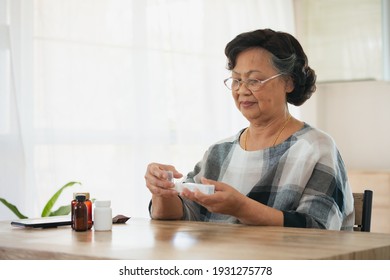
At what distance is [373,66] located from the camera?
4.64m

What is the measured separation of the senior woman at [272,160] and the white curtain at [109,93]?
136cm

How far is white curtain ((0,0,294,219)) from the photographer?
3564 millimetres

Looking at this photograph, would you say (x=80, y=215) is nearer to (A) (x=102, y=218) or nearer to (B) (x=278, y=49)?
(A) (x=102, y=218)

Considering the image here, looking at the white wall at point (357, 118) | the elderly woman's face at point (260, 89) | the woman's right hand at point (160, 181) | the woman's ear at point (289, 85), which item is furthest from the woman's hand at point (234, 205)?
the white wall at point (357, 118)

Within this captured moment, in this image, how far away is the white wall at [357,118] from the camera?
4.90m

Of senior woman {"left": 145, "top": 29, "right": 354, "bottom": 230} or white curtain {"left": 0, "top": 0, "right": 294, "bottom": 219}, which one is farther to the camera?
white curtain {"left": 0, "top": 0, "right": 294, "bottom": 219}

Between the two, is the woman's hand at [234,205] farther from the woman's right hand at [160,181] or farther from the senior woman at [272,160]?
Answer: the woman's right hand at [160,181]

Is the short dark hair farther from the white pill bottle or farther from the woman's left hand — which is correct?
the white pill bottle

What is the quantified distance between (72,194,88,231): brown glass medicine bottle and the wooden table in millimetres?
28

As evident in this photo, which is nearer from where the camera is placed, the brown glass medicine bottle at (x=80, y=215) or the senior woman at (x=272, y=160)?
the brown glass medicine bottle at (x=80, y=215)

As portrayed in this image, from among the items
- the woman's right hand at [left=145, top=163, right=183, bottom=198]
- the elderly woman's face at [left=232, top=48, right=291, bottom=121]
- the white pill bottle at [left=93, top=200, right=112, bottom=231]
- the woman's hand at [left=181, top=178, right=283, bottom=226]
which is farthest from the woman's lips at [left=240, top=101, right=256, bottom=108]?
the white pill bottle at [left=93, top=200, right=112, bottom=231]

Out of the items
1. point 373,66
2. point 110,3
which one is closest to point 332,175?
point 110,3

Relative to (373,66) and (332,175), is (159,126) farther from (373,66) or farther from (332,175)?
(332,175)

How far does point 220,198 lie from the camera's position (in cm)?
194
